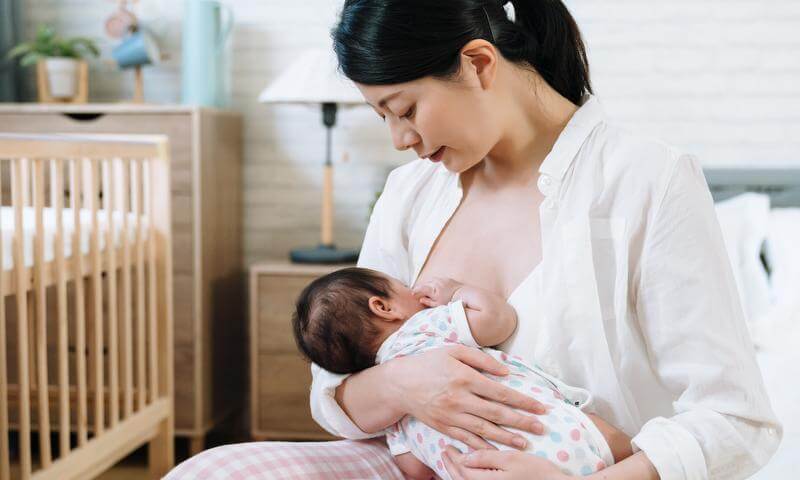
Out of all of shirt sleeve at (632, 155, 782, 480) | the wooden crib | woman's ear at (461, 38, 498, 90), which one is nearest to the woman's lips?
woman's ear at (461, 38, 498, 90)

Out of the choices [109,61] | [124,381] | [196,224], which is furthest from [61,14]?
[124,381]

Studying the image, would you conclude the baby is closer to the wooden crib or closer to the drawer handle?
the wooden crib

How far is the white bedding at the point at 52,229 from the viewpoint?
Answer: 2.03 meters

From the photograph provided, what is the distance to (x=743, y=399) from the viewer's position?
1.10 metres

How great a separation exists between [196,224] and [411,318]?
1.85 m

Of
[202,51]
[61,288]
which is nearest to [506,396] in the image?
[61,288]

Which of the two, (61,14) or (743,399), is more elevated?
(61,14)

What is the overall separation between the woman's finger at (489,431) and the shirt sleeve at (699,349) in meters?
0.14

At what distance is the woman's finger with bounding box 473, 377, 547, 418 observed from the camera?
1127 millimetres

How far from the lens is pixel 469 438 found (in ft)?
3.76

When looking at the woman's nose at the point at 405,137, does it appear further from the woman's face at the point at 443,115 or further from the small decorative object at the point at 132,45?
the small decorative object at the point at 132,45

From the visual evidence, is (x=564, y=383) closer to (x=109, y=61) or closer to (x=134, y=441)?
(x=134, y=441)

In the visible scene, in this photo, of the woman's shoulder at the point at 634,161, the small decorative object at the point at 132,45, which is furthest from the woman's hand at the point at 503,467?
the small decorative object at the point at 132,45

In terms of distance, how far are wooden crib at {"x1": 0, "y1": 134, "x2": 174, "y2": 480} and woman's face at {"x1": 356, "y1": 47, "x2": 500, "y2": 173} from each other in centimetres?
114
